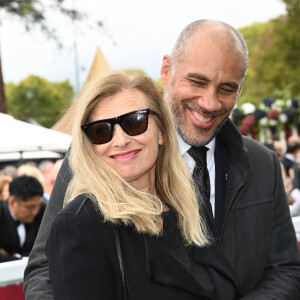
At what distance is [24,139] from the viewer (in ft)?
22.5

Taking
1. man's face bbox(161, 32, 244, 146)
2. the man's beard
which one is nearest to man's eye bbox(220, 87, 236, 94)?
man's face bbox(161, 32, 244, 146)

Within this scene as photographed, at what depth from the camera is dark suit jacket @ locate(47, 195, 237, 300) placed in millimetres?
1288

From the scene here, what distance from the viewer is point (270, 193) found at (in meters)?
1.92

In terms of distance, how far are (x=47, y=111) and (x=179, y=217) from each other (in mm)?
61990

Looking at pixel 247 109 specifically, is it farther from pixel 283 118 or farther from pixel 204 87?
pixel 204 87

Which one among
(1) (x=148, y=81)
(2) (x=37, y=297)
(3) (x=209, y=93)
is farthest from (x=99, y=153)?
(3) (x=209, y=93)

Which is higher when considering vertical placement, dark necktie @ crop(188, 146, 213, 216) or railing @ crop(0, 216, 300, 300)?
dark necktie @ crop(188, 146, 213, 216)

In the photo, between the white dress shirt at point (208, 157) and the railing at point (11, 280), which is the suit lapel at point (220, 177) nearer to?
the white dress shirt at point (208, 157)

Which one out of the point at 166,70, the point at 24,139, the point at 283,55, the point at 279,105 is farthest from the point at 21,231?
the point at 283,55

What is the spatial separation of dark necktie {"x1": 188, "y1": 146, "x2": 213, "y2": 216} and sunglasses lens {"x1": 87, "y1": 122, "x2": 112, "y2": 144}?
512 millimetres

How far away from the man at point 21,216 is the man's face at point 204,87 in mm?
2971

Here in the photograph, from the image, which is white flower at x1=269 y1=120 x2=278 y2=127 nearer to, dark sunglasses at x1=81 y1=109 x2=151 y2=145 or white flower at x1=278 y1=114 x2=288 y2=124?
white flower at x1=278 y1=114 x2=288 y2=124

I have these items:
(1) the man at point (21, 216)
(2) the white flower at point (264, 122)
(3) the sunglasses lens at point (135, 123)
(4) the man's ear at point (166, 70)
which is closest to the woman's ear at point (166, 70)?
(4) the man's ear at point (166, 70)

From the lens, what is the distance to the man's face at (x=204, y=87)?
1.96 m
